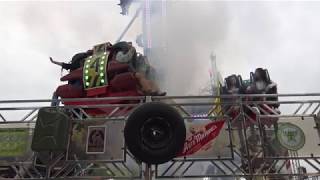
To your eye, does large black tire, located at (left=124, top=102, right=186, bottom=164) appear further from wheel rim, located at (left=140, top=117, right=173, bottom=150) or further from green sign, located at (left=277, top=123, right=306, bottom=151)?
green sign, located at (left=277, top=123, right=306, bottom=151)

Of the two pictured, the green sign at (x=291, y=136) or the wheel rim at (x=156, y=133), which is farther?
the green sign at (x=291, y=136)

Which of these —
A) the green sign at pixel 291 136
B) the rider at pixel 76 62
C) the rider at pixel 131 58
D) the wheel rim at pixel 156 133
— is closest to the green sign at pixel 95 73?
the rider at pixel 131 58

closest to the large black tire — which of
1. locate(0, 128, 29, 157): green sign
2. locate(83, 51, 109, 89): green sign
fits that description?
locate(0, 128, 29, 157): green sign

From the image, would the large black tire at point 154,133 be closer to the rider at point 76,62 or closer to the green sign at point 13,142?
the green sign at point 13,142

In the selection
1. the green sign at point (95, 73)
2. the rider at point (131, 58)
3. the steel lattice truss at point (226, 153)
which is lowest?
the steel lattice truss at point (226, 153)

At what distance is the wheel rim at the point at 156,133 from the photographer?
6.14 metres

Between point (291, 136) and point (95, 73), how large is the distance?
4.66 metres

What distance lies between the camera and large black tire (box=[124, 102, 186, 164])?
605 cm

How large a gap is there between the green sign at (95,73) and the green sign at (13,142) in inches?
→ 99.6

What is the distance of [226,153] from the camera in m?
6.66

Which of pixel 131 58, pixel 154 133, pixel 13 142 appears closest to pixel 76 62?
pixel 131 58

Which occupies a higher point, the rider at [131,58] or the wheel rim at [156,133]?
the rider at [131,58]

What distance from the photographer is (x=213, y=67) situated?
85.8ft

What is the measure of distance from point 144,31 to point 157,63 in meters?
8.51
